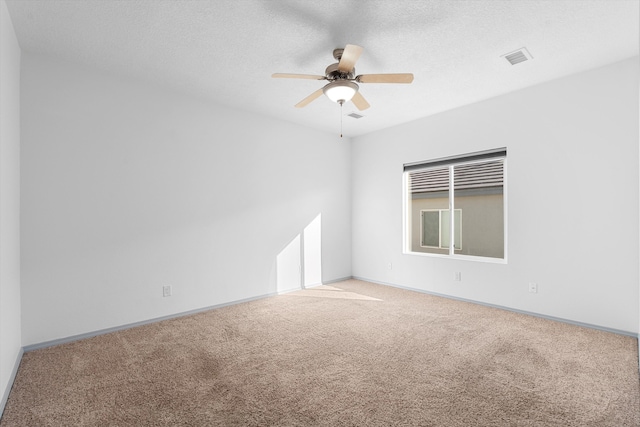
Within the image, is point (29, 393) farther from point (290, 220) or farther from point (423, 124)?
point (423, 124)

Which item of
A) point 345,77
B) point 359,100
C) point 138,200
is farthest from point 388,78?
point 138,200

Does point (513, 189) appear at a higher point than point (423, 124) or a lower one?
lower

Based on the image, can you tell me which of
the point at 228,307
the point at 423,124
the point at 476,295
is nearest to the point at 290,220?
the point at 228,307

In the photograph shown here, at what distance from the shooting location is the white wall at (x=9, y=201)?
2072 millimetres

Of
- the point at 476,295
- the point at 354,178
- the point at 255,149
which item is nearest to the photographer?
the point at 476,295

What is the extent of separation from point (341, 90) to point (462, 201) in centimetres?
280

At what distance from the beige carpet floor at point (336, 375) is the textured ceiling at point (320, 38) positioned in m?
2.67

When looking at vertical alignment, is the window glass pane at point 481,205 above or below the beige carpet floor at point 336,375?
above

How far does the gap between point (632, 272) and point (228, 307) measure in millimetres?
4388

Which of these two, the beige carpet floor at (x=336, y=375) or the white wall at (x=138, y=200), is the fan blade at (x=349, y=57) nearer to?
the white wall at (x=138, y=200)

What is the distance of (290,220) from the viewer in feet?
16.0

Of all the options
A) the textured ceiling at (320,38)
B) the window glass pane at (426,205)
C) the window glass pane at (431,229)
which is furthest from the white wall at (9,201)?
the window glass pane at (431,229)

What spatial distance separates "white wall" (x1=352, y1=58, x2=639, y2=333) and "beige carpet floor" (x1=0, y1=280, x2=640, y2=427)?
15.3 inches

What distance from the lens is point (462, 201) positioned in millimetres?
4516
